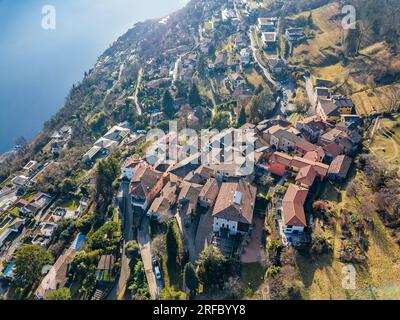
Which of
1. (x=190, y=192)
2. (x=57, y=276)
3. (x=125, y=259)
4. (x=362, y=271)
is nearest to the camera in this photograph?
(x=362, y=271)

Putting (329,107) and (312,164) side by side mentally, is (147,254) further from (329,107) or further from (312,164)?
(329,107)

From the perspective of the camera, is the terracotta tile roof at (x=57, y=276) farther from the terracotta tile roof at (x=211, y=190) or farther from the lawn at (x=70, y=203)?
the terracotta tile roof at (x=211, y=190)

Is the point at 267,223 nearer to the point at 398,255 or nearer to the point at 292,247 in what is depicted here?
the point at 292,247

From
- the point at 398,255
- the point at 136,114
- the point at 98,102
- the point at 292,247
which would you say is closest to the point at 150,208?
the point at 292,247

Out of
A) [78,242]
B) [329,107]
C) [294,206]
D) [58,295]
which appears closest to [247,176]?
[294,206]

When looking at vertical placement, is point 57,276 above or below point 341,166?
above

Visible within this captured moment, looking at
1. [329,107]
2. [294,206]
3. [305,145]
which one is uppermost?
[294,206]
